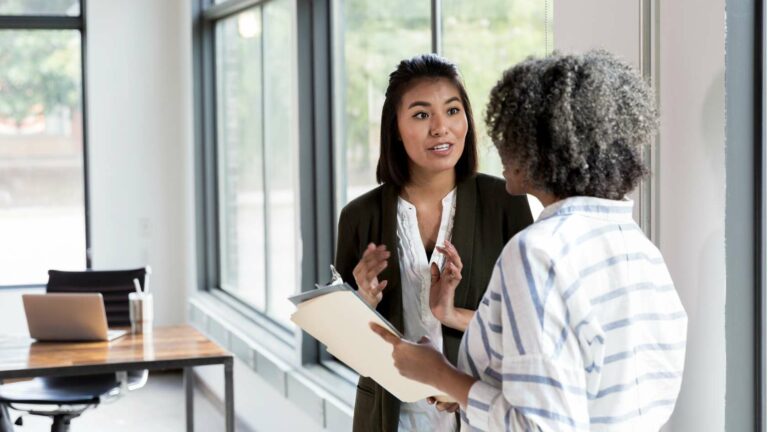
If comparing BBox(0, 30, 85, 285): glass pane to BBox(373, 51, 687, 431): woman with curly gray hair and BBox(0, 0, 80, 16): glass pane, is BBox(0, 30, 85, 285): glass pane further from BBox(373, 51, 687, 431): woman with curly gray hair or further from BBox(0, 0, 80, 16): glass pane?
BBox(373, 51, 687, 431): woman with curly gray hair

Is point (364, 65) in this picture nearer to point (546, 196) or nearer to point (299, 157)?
point (299, 157)

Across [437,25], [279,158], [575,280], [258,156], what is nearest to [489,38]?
[437,25]

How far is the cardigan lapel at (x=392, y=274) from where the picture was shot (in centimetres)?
227

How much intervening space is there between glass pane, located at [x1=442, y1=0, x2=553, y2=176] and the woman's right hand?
904 mm

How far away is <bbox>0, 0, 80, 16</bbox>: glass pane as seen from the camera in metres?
7.15

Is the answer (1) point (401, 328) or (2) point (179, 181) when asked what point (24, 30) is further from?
(1) point (401, 328)

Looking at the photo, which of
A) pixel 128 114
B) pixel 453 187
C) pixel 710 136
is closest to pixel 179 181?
pixel 128 114

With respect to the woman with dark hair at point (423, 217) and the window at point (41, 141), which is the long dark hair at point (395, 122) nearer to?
the woman with dark hair at point (423, 217)

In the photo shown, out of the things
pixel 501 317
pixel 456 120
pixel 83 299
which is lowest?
pixel 83 299

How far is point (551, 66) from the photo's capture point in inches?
55.9

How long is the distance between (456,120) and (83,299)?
2166 millimetres

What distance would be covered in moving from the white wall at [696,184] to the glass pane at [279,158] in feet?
10.3

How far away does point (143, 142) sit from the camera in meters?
7.23

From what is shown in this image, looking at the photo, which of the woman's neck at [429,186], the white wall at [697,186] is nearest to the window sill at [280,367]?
the woman's neck at [429,186]
